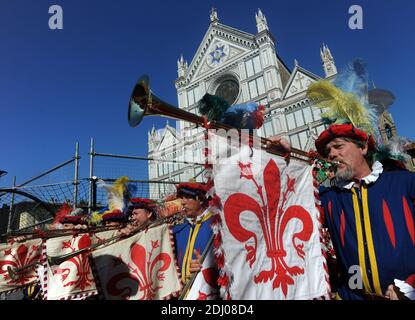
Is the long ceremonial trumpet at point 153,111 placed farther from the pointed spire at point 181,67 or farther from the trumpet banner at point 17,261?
the pointed spire at point 181,67

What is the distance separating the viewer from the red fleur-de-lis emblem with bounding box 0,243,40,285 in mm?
4648

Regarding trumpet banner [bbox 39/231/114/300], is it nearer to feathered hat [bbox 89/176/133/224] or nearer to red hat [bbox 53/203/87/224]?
red hat [bbox 53/203/87/224]

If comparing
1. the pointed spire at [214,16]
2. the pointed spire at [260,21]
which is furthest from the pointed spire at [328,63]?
the pointed spire at [214,16]

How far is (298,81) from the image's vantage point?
84.1 ft

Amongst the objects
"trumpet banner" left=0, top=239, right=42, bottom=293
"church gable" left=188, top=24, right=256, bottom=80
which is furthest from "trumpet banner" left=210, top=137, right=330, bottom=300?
"church gable" left=188, top=24, right=256, bottom=80

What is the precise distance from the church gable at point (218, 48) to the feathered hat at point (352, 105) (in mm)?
27416

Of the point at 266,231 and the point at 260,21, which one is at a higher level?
the point at 260,21

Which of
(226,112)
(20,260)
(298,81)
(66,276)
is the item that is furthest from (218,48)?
(226,112)

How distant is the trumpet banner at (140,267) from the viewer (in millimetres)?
3311

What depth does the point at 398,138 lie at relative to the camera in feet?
14.7

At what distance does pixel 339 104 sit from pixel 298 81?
24493 mm

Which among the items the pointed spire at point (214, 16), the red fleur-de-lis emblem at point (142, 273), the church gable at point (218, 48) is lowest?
the red fleur-de-lis emblem at point (142, 273)

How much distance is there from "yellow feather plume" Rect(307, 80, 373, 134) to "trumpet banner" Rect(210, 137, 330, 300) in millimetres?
1010

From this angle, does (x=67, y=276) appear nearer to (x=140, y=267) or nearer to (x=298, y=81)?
(x=140, y=267)
